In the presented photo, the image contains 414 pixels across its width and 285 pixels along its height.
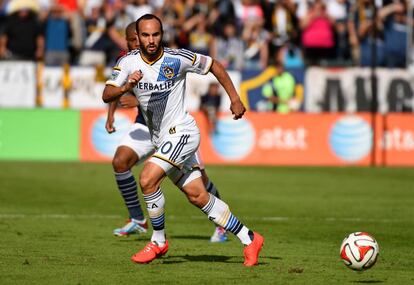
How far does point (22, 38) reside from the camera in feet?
86.6

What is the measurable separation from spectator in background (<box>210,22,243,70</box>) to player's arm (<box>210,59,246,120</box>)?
1666cm

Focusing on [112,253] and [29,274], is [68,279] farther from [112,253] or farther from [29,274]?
[112,253]

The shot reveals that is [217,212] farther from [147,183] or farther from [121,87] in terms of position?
[121,87]

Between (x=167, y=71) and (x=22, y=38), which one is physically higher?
(x=167, y=71)

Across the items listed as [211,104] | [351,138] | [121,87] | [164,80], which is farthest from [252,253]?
[351,138]

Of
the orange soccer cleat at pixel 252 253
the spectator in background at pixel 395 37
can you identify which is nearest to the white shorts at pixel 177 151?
the orange soccer cleat at pixel 252 253

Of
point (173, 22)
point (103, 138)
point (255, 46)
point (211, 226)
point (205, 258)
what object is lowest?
point (103, 138)

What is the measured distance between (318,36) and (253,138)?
3396 millimetres

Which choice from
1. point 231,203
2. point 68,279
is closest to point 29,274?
point 68,279

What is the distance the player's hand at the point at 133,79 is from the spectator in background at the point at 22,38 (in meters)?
16.9

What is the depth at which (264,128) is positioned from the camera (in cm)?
2567

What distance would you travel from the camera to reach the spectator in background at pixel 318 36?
27.1 meters

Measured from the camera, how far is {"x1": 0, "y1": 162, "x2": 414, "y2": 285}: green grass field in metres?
9.57

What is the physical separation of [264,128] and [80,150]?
A: 14.0ft
